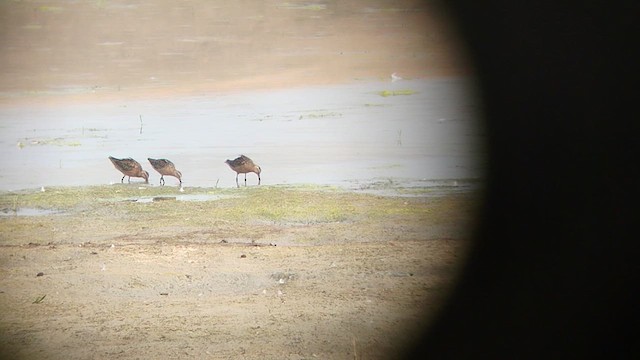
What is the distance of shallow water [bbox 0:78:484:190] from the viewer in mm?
3201

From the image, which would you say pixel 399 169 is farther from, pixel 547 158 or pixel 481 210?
pixel 547 158

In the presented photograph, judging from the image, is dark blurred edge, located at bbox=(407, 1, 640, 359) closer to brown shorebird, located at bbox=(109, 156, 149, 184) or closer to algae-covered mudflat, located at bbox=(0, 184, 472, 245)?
algae-covered mudflat, located at bbox=(0, 184, 472, 245)

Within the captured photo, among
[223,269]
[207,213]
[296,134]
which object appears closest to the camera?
[223,269]

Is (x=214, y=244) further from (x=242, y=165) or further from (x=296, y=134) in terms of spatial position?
(x=296, y=134)

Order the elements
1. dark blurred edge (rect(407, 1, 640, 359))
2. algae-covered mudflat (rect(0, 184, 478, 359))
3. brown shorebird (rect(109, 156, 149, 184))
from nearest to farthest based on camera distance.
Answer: algae-covered mudflat (rect(0, 184, 478, 359)), dark blurred edge (rect(407, 1, 640, 359)), brown shorebird (rect(109, 156, 149, 184))

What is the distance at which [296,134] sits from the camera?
3.29 m

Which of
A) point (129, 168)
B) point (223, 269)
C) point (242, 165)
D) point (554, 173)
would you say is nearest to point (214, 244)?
point (223, 269)

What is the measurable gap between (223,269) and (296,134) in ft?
2.33

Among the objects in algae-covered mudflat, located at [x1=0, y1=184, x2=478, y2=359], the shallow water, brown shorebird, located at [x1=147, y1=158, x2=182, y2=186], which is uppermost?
the shallow water

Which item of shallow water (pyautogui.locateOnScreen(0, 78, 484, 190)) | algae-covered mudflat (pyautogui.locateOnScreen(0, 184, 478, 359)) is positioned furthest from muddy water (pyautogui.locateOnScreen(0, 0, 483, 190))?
algae-covered mudflat (pyautogui.locateOnScreen(0, 184, 478, 359))

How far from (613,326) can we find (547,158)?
0.77 metres

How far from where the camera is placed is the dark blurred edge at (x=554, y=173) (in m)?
3.08

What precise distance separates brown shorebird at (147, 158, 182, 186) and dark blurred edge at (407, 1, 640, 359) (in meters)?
1.34

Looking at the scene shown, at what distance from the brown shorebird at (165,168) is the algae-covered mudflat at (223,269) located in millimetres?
68
